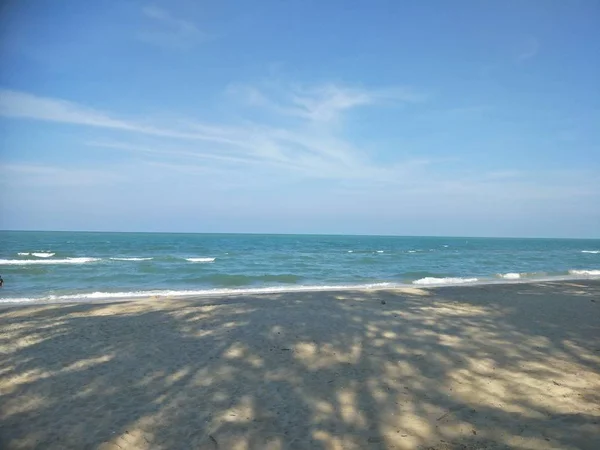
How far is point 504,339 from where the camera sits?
7074 mm

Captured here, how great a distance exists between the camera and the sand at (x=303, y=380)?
3982 millimetres

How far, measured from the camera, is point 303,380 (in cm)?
533

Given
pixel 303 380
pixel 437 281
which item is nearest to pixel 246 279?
pixel 437 281

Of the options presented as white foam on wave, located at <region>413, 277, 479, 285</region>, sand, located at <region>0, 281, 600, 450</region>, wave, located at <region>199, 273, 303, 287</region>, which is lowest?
wave, located at <region>199, 273, 303, 287</region>

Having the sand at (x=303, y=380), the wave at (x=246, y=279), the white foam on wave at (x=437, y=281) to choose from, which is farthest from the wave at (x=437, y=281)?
the sand at (x=303, y=380)

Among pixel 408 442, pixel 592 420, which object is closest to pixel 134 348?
pixel 408 442

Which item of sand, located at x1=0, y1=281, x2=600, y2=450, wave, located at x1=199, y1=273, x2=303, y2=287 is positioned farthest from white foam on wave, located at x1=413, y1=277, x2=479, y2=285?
sand, located at x1=0, y1=281, x2=600, y2=450

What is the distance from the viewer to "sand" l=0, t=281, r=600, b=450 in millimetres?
3982

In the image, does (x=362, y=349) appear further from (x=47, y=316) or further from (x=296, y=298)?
(x=47, y=316)

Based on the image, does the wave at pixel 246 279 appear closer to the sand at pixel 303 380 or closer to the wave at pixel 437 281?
the wave at pixel 437 281

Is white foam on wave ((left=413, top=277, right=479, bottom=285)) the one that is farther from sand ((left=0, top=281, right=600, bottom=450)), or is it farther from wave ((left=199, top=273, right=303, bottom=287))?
sand ((left=0, top=281, right=600, bottom=450))

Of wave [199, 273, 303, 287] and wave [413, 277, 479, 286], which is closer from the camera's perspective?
wave [413, 277, 479, 286]

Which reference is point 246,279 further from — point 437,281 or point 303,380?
point 303,380

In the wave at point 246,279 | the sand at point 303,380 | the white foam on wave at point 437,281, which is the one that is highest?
the sand at point 303,380
